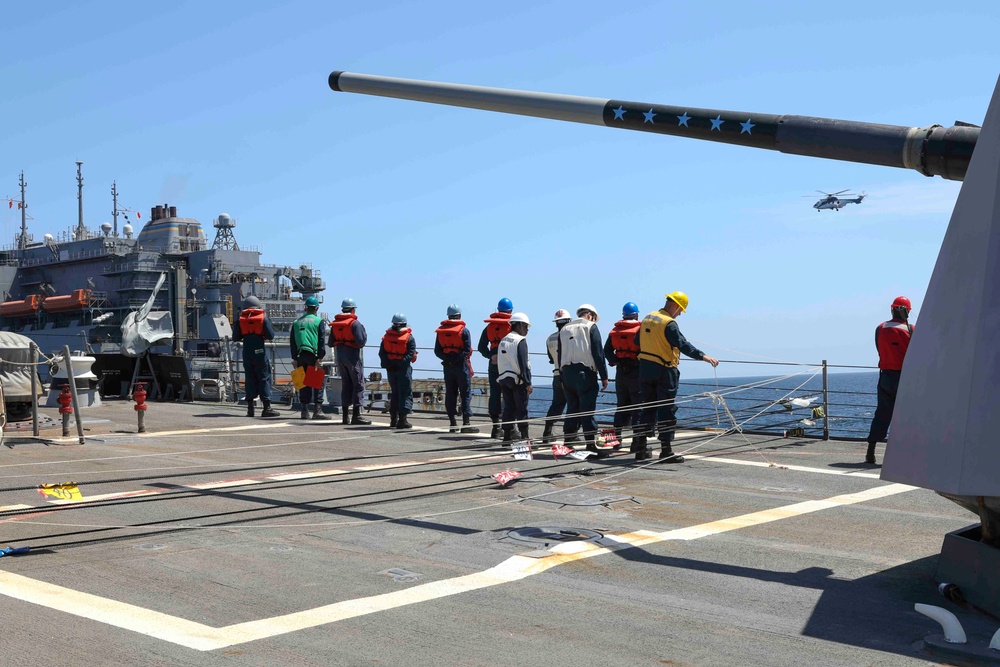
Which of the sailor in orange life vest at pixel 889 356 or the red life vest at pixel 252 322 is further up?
the red life vest at pixel 252 322

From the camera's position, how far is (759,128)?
6551 mm

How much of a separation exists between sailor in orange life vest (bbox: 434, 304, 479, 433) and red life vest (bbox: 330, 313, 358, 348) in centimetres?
188

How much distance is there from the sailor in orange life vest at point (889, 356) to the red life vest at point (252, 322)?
33.9 feet

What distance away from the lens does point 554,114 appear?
782cm

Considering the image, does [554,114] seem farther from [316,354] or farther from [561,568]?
[316,354]

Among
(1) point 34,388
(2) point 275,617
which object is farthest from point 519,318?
(2) point 275,617

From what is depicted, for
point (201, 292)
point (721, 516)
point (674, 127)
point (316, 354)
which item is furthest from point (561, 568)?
point (201, 292)

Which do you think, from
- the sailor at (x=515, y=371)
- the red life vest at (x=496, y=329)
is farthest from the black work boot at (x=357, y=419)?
the sailor at (x=515, y=371)

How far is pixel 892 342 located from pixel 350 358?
Result: 29.1ft

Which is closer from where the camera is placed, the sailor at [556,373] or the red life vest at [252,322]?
the sailor at [556,373]

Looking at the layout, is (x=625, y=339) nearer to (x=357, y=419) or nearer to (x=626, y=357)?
(x=626, y=357)

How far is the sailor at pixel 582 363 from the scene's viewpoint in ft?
41.8

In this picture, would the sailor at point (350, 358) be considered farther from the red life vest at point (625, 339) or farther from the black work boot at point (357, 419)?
the red life vest at point (625, 339)

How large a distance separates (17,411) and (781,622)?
548 inches
